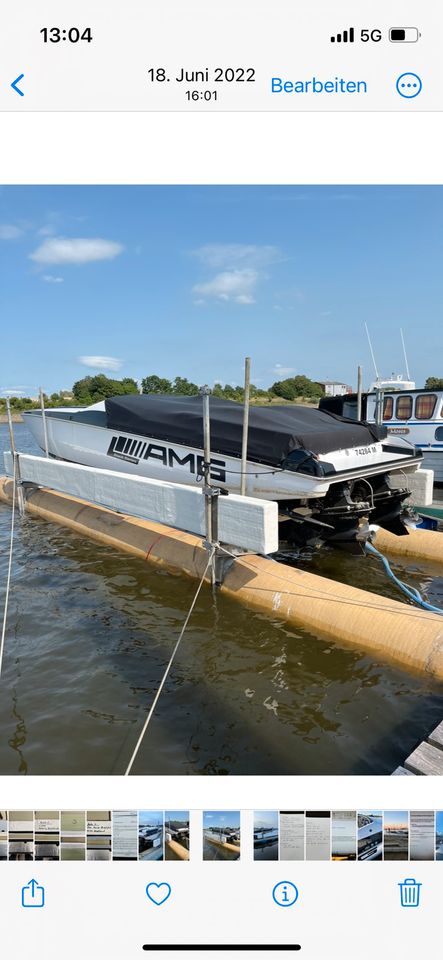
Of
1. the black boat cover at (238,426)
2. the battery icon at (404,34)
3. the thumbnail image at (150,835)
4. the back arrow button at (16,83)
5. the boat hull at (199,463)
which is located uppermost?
the battery icon at (404,34)

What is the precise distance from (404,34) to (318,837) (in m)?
3.74

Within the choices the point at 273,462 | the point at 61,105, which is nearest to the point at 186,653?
the point at 273,462

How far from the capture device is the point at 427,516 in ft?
34.8

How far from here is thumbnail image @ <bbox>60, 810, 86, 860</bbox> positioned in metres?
2.04

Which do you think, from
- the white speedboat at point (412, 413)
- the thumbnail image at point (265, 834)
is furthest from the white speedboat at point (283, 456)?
the white speedboat at point (412, 413)

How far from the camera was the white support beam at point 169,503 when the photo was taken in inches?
240

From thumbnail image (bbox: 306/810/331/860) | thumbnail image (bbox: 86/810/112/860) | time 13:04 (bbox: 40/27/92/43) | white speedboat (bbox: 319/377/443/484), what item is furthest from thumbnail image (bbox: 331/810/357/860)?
white speedboat (bbox: 319/377/443/484)

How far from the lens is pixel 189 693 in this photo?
4.98 m

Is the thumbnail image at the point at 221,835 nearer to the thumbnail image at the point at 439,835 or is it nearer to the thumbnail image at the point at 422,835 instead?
the thumbnail image at the point at 422,835

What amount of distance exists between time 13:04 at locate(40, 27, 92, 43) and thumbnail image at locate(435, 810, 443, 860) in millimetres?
4017

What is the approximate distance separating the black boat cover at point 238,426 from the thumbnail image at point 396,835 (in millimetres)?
5186

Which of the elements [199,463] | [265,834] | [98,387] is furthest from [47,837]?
[98,387]

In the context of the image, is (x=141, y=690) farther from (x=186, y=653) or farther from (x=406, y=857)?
(x=406, y=857)
